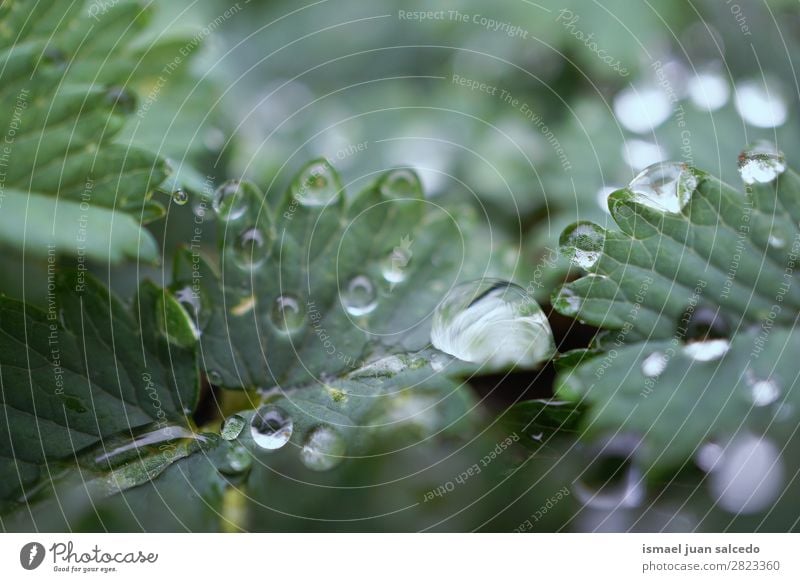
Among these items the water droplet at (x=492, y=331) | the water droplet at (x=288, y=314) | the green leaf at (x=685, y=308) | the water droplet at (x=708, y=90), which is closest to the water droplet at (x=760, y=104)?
the water droplet at (x=708, y=90)

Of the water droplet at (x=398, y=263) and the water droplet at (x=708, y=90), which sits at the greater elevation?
the water droplet at (x=708, y=90)

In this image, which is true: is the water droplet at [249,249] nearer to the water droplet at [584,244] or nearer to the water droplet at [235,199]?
the water droplet at [235,199]

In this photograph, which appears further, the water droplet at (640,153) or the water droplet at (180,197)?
the water droplet at (640,153)

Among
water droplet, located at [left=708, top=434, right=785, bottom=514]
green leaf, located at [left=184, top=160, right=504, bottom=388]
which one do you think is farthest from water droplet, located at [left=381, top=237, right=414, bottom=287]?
water droplet, located at [left=708, top=434, right=785, bottom=514]

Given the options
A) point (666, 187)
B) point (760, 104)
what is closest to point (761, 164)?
point (666, 187)

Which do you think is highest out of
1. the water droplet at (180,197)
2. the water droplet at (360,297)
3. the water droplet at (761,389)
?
the water droplet at (180,197)

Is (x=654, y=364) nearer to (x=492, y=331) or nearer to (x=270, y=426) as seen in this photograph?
(x=492, y=331)
